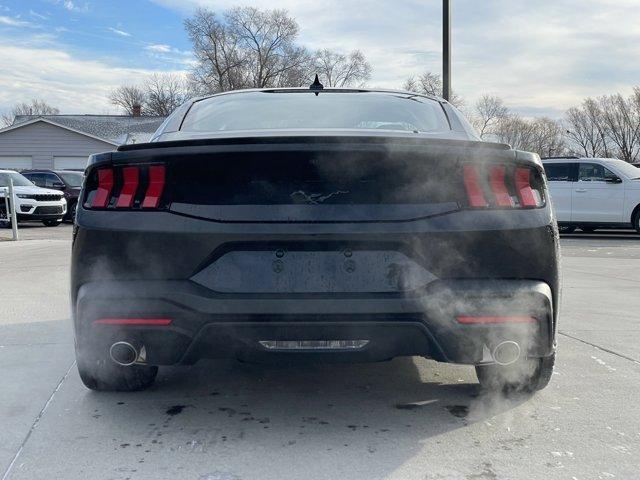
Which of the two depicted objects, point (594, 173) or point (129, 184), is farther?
point (594, 173)

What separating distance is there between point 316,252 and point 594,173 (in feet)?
46.4

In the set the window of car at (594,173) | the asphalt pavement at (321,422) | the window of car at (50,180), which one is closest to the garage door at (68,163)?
the window of car at (50,180)

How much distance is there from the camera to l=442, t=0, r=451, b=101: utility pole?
14023 millimetres

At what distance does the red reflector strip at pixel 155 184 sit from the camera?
2.73 m

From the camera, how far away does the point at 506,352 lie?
106 inches

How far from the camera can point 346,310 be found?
8.57 ft

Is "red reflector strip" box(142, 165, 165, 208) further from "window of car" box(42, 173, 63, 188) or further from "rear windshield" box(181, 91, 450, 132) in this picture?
"window of car" box(42, 173, 63, 188)

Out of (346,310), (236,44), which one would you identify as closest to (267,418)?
(346,310)

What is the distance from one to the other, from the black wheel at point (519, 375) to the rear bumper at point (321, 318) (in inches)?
19.0

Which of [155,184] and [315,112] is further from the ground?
[315,112]

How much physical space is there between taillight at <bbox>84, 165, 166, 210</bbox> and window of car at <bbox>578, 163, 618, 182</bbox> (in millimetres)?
14312

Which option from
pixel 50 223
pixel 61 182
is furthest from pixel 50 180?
pixel 50 223

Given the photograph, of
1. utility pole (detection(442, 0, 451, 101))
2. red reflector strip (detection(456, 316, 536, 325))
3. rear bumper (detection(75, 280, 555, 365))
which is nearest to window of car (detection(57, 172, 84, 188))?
utility pole (detection(442, 0, 451, 101))

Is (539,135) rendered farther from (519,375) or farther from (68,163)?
(519,375)
